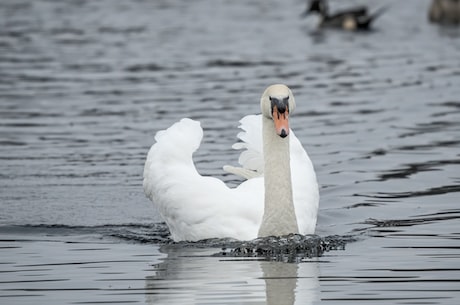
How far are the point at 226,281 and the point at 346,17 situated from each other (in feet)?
74.6

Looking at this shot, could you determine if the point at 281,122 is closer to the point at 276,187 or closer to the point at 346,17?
the point at 276,187

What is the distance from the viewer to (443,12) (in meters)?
30.7

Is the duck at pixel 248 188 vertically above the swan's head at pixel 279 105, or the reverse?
the swan's head at pixel 279 105

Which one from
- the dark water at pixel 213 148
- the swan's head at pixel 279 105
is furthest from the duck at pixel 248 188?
the dark water at pixel 213 148

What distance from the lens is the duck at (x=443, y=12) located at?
99.9 ft

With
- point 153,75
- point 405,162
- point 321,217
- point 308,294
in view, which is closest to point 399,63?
point 153,75

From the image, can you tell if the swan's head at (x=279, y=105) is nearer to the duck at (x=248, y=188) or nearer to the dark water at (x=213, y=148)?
the duck at (x=248, y=188)

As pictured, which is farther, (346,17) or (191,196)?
(346,17)

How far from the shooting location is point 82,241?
35.5 feet

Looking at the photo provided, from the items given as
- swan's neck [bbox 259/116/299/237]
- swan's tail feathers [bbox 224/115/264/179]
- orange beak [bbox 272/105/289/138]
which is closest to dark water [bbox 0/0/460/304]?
swan's neck [bbox 259/116/299/237]

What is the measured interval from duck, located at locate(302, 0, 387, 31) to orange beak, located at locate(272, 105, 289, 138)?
20458 mm

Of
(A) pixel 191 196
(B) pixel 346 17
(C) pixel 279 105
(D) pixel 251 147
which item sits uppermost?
(B) pixel 346 17

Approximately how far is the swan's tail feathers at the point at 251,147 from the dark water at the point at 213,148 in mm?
828

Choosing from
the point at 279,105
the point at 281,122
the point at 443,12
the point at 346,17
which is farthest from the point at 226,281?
the point at 443,12
